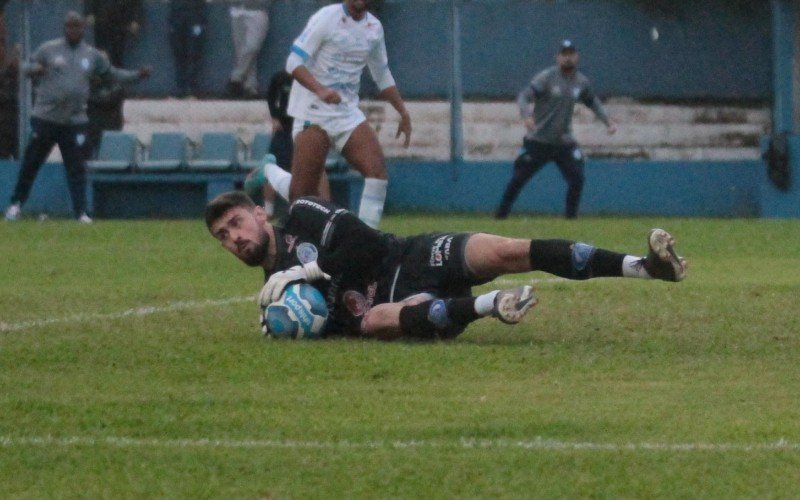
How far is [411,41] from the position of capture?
23.3 metres

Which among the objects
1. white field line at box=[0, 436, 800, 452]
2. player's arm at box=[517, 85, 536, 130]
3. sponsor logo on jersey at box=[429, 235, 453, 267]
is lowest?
player's arm at box=[517, 85, 536, 130]

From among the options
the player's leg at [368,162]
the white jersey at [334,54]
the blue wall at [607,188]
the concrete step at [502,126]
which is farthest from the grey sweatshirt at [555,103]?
the player's leg at [368,162]

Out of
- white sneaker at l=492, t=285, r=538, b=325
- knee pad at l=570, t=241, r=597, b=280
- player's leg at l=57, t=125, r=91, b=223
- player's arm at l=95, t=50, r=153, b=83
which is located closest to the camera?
white sneaker at l=492, t=285, r=538, b=325

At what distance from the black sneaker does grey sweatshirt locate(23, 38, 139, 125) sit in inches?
500

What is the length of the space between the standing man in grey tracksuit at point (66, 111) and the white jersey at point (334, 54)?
734 cm

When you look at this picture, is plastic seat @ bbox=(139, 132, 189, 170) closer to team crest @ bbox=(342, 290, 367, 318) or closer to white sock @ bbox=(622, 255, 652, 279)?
team crest @ bbox=(342, 290, 367, 318)

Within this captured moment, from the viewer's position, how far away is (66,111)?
19500mm

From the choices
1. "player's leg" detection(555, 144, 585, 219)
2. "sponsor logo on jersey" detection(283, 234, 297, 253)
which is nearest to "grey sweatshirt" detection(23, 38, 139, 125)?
"player's leg" detection(555, 144, 585, 219)

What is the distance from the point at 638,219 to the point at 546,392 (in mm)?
14640

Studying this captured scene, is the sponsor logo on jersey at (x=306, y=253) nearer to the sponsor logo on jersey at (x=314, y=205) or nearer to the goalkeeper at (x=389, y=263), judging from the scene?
the goalkeeper at (x=389, y=263)

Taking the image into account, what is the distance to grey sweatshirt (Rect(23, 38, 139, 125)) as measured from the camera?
1945cm

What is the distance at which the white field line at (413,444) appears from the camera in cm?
533

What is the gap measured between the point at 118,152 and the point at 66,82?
2866 millimetres

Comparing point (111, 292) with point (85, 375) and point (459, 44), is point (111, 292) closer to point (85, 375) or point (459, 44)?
point (85, 375)
